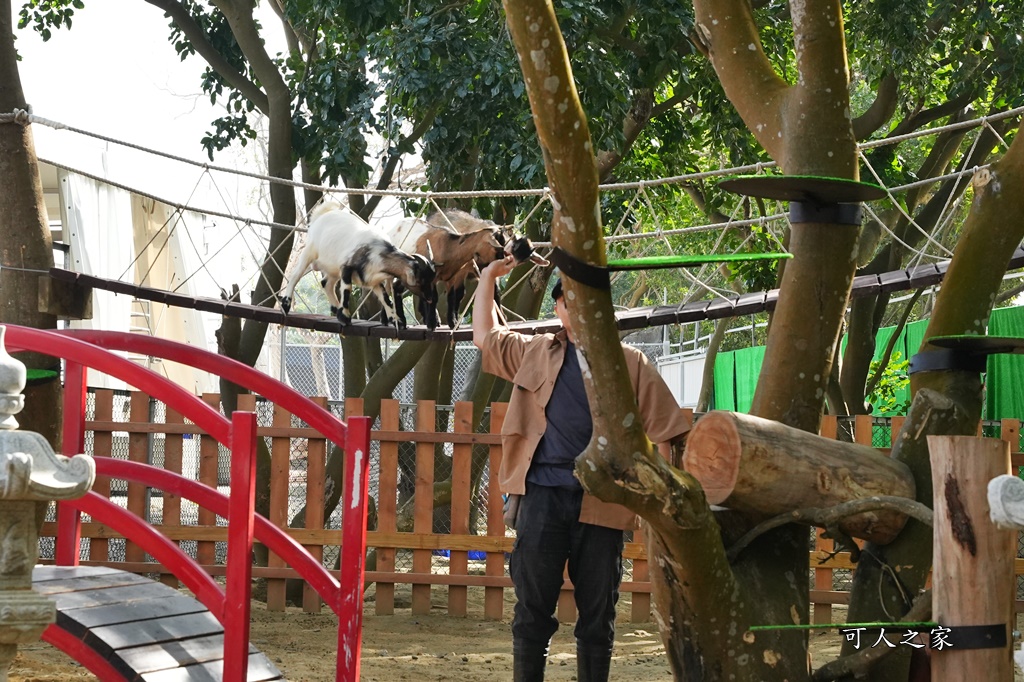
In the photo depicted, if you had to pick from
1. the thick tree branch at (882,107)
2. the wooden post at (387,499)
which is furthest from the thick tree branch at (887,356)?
the wooden post at (387,499)

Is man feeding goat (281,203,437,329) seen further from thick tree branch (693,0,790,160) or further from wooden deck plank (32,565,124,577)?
wooden deck plank (32,565,124,577)

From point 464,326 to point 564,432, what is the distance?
203cm

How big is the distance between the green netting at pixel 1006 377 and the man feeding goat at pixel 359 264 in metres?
7.49

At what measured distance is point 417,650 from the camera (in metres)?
4.90

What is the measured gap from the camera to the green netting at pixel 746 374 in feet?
47.6

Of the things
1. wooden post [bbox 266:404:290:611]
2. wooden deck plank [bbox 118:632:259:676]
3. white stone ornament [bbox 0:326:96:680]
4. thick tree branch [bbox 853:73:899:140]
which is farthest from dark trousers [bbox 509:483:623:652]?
thick tree branch [bbox 853:73:899:140]

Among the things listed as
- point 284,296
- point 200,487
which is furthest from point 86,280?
point 200,487

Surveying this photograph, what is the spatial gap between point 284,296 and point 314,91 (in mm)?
1792

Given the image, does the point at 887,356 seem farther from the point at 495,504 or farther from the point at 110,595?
the point at 110,595

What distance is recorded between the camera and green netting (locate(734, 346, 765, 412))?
14502mm

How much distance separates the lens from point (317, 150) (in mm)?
6652

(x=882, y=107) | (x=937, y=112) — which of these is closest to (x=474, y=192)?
(x=882, y=107)

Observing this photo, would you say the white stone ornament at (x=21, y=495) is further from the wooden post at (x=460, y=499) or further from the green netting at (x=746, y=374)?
the green netting at (x=746, y=374)

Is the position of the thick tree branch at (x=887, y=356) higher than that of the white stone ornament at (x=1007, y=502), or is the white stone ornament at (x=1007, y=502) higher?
the thick tree branch at (x=887, y=356)
